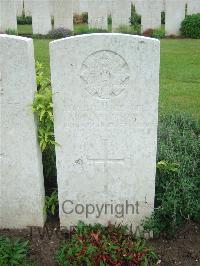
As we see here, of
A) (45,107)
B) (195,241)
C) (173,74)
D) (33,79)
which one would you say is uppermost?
(33,79)

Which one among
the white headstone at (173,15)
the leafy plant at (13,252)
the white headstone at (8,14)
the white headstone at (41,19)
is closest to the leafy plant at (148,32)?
the white headstone at (173,15)

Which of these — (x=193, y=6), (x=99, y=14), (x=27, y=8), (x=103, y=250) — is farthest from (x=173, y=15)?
(x=103, y=250)

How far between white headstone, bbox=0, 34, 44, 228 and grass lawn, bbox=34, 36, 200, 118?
3223mm

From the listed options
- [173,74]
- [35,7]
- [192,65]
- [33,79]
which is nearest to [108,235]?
[33,79]

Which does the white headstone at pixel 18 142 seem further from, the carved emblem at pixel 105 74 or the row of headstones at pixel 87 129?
the carved emblem at pixel 105 74

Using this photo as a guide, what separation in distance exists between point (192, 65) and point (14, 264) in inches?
314

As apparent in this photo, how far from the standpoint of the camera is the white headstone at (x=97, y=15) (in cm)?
1560

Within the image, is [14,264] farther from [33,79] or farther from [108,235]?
[33,79]

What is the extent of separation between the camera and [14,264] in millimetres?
3590

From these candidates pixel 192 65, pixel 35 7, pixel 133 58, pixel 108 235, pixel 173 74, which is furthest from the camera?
pixel 35 7

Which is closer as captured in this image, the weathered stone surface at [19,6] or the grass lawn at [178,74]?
the grass lawn at [178,74]

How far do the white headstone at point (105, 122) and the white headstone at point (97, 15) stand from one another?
12.5 metres

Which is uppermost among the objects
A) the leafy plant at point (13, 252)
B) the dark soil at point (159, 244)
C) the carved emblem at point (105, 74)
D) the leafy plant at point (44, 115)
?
the carved emblem at point (105, 74)

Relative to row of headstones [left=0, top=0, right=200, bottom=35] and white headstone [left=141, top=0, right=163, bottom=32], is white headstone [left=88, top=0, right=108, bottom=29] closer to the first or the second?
row of headstones [left=0, top=0, right=200, bottom=35]
